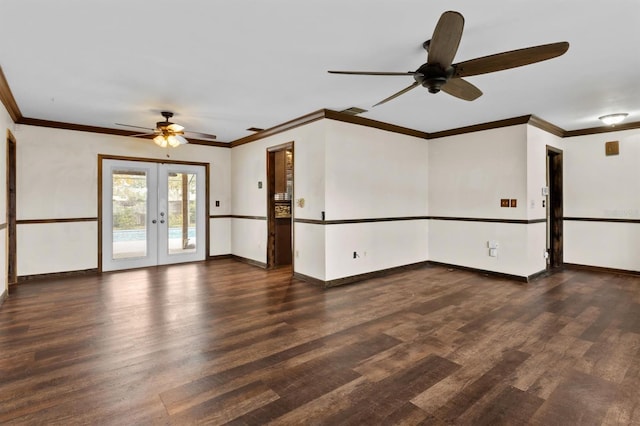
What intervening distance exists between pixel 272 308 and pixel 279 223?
110 inches

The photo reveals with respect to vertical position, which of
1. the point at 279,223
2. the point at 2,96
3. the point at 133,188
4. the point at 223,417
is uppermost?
the point at 2,96

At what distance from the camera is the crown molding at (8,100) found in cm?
368

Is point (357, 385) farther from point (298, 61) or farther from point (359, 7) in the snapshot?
point (298, 61)

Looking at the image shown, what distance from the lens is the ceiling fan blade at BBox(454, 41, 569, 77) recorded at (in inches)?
87.5

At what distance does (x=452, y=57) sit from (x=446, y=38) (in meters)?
0.30

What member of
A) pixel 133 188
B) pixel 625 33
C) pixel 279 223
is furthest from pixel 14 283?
pixel 625 33

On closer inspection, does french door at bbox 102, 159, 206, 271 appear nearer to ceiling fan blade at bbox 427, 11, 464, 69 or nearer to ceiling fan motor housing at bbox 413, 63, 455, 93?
ceiling fan motor housing at bbox 413, 63, 455, 93

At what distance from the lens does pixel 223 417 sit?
6.53ft

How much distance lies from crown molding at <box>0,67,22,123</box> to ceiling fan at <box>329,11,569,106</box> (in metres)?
3.74

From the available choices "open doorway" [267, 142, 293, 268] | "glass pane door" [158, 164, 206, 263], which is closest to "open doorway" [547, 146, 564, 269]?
"open doorway" [267, 142, 293, 268]

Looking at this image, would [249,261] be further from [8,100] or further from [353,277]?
[8,100]

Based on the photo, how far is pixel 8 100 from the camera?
422 cm

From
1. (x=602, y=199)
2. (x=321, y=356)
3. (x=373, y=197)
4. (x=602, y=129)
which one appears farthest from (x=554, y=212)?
(x=321, y=356)

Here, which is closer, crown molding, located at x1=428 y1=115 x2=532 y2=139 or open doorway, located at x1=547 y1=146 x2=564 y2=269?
crown molding, located at x1=428 y1=115 x2=532 y2=139
